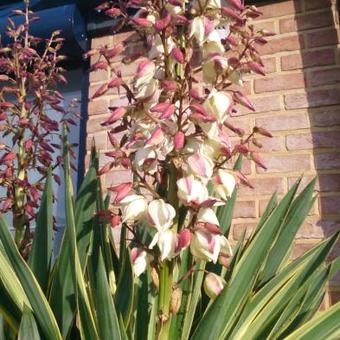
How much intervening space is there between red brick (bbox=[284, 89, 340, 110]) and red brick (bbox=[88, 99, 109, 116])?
2.85ft

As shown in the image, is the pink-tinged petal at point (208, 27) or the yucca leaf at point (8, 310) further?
the yucca leaf at point (8, 310)

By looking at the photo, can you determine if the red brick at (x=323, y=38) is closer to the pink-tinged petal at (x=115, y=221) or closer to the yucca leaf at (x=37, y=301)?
the pink-tinged petal at (x=115, y=221)

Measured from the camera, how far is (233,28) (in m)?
1.09

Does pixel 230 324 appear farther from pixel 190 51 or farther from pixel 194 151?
pixel 190 51

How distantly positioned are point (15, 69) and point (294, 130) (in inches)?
44.0

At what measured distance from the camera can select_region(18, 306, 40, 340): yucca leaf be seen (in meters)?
1.05

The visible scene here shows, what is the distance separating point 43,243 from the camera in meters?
1.34

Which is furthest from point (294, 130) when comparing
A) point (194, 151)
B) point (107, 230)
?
point (194, 151)

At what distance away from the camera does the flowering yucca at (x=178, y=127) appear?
1.00 metres

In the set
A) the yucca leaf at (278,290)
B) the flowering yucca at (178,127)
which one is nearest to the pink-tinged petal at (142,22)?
the flowering yucca at (178,127)

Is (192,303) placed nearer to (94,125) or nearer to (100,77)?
(94,125)

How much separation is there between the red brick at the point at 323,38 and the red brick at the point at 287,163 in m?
0.49

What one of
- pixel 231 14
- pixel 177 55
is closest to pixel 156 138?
pixel 177 55

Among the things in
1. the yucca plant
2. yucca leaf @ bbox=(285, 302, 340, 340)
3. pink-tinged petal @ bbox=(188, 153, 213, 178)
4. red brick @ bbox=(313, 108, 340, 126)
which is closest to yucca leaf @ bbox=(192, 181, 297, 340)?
the yucca plant
